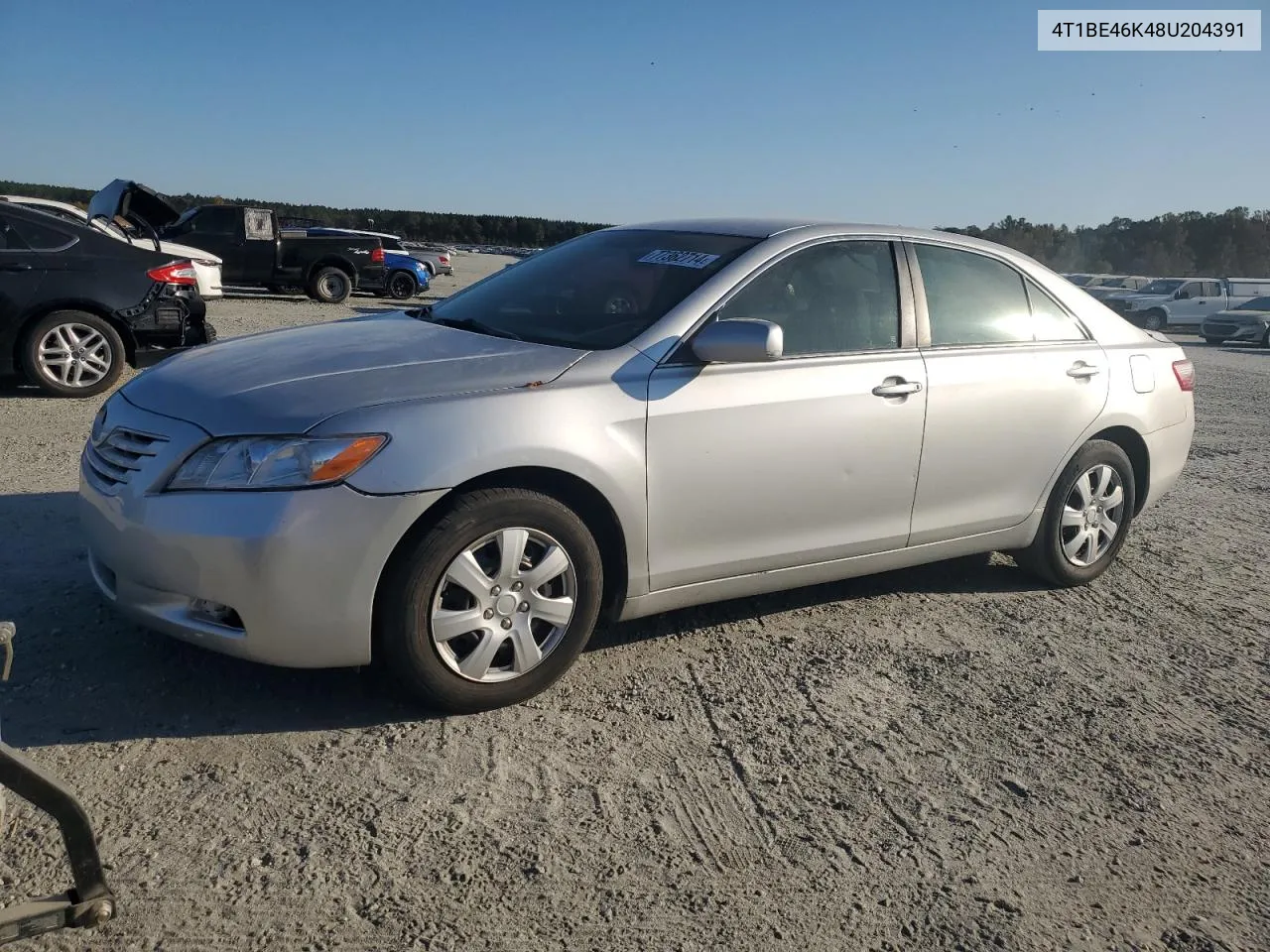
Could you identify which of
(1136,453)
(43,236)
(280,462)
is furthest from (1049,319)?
(43,236)

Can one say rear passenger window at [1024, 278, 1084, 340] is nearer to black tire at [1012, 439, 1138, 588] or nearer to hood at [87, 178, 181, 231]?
black tire at [1012, 439, 1138, 588]

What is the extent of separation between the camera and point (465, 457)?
3299 mm

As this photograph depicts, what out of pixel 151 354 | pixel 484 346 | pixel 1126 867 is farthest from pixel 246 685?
pixel 151 354

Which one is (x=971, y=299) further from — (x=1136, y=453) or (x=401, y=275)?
(x=401, y=275)

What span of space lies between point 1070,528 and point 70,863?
4.37 m

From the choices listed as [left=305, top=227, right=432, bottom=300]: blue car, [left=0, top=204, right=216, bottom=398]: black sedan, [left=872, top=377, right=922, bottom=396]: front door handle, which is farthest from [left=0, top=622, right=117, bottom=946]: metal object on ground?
[left=305, top=227, right=432, bottom=300]: blue car

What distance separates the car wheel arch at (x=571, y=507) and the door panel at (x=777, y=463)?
0.13 meters

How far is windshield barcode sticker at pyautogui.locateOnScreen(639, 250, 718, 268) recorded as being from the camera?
421 cm

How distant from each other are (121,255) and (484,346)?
235 inches

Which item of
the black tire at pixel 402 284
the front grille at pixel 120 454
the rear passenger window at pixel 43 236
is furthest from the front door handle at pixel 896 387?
the black tire at pixel 402 284

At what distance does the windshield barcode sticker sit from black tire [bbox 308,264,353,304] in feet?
61.6

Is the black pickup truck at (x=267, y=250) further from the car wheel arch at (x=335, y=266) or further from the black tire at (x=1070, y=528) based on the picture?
the black tire at (x=1070, y=528)

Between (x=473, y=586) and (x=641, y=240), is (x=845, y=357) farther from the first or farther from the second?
(x=473, y=586)

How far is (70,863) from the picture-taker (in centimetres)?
219
